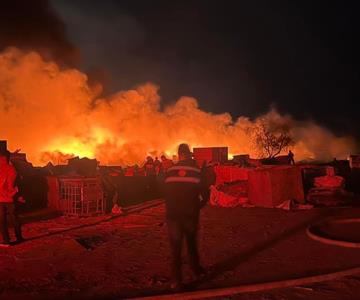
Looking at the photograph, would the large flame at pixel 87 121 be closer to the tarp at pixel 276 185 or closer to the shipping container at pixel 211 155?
the shipping container at pixel 211 155

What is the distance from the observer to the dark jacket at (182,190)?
18.3ft

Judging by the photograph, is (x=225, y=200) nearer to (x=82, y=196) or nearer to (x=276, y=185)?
(x=276, y=185)

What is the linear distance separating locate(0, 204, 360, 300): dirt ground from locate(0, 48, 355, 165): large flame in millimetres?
25960

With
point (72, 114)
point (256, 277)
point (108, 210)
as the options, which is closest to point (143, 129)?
point (72, 114)

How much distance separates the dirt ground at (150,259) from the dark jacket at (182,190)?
979 millimetres

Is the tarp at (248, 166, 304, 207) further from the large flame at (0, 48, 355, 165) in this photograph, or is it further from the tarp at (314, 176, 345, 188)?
the large flame at (0, 48, 355, 165)

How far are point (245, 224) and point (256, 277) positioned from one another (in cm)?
478

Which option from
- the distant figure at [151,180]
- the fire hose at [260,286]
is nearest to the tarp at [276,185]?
the distant figure at [151,180]

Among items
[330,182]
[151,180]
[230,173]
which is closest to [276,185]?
[330,182]

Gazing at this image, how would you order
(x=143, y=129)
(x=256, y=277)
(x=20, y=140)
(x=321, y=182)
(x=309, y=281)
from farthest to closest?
1. (x=143, y=129)
2. (x=20, y=140)
3. (x=321, y=182)
4. (x=256, y=277)
5. (x=309, y=281)

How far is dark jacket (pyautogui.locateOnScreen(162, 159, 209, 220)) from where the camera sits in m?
5.59

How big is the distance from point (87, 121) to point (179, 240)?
33.5 metres

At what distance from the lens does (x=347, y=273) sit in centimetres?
582

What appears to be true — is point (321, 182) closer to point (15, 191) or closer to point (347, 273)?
point (347, 273)
